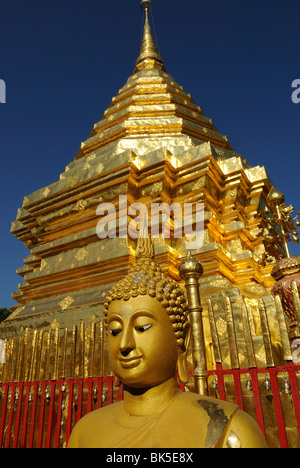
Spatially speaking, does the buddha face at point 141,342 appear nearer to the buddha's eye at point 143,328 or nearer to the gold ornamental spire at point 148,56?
the buddha's eye at point 143,328

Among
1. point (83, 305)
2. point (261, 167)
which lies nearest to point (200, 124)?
point (261, 167)

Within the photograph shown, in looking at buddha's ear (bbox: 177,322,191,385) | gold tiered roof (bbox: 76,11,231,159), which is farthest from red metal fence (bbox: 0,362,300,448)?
gold tiered roof (bbox: 76,11,231,159)

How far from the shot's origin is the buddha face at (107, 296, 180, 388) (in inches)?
77.1

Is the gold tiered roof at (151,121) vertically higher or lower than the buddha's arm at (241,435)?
higher

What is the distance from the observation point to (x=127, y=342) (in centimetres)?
195

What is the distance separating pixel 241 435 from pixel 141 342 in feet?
2.20

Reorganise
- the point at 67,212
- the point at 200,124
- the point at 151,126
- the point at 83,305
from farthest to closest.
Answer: the point at 200,124, the point at 151,126, the point at 67,212, the point at 83,305

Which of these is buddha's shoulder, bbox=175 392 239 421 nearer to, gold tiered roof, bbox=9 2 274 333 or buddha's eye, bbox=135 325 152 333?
buddha's eye, bbox=135 325 152 333

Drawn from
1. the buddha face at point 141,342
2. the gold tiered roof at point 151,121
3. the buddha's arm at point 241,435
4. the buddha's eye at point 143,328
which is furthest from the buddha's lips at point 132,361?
the gold tiered roof at point 151,121

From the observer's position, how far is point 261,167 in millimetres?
7793

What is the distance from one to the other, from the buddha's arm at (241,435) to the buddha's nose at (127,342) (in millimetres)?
627

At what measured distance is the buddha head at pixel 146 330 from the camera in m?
1.96
